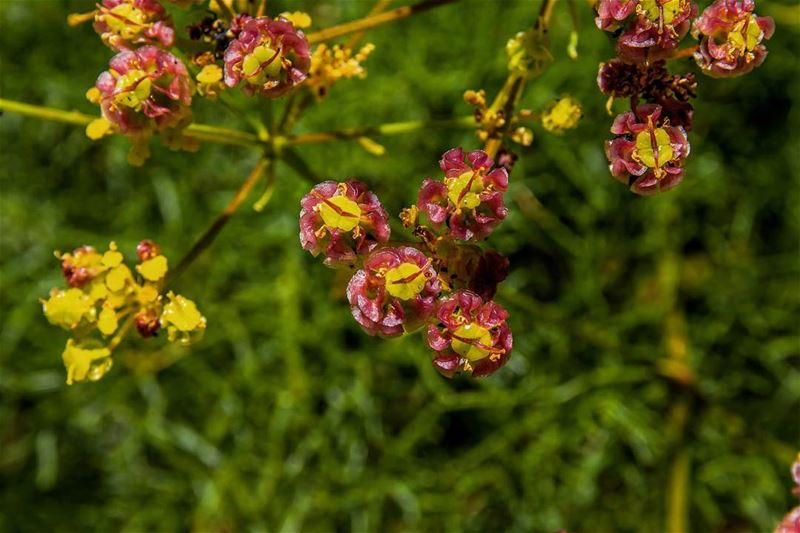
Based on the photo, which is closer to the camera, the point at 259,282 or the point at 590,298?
the point at 590,298

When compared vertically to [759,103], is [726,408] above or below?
below

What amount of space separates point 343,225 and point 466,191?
11 cm

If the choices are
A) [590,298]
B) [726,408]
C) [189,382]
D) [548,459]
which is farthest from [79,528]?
[726,408]

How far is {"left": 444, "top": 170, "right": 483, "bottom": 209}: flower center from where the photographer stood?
792mm

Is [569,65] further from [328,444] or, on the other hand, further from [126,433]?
[126,433]

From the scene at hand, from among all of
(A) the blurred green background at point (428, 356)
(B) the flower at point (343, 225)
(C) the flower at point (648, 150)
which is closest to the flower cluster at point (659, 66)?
(C) the flower at point (648, 150)

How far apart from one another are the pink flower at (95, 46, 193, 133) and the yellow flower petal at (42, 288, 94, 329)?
19cm

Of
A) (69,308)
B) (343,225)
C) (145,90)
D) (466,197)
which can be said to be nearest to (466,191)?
(466,197)

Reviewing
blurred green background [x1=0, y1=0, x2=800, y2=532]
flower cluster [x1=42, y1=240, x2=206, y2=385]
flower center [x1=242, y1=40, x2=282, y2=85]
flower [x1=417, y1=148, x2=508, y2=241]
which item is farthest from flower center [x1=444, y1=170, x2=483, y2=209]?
blurred green background [x1=0, y1=0, x2=800, y2=532]

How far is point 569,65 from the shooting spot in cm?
184

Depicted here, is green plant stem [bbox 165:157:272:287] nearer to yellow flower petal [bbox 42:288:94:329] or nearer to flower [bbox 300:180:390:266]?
yellow flower petal [bbox 42:288:94:329]

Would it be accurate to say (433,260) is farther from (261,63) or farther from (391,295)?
(261,63)

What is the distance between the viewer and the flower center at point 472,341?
0.78 metres

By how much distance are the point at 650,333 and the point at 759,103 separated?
22.0 inches
